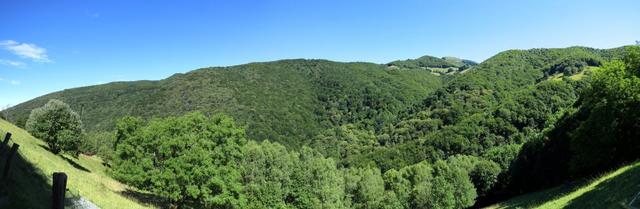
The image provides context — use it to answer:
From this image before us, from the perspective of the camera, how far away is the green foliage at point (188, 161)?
4659 cm

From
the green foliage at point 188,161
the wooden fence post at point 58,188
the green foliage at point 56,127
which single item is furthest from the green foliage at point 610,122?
the green foliage at point 56,127

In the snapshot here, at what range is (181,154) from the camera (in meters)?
48.1

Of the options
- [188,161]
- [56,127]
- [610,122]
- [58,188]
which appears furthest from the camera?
[56,127]

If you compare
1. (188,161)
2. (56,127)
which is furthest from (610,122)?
(56,127)

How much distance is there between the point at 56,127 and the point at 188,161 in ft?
92.3

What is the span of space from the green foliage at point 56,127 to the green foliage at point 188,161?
12459mm

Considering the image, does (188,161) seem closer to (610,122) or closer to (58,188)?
(58,188)

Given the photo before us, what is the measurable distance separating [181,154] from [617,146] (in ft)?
152

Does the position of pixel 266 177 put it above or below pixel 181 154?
below

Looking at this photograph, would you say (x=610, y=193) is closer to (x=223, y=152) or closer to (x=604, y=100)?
(x=604, y=100)

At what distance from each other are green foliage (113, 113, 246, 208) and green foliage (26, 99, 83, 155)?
12459 mm

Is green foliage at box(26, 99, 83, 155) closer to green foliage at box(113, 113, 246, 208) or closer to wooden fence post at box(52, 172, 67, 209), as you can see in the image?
green foliage at box(113, 113, 246, 208)

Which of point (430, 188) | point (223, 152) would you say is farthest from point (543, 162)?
point (223, 152)

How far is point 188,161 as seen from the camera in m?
47.2
